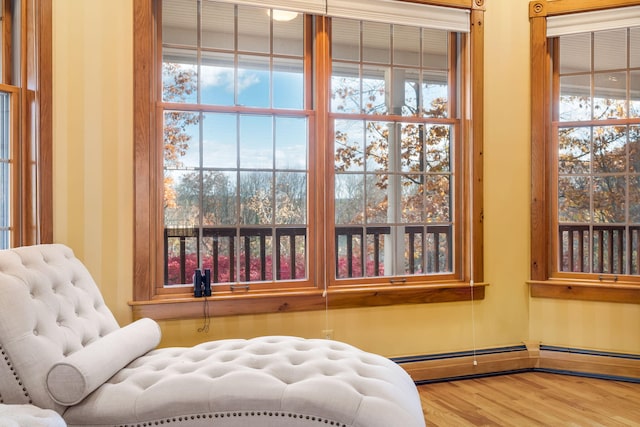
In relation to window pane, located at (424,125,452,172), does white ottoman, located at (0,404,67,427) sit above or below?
below

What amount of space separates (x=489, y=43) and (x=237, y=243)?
2397 mm

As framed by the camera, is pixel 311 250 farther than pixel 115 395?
Yes

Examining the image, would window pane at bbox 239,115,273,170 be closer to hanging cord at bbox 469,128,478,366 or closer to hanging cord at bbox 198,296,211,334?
hanging cord at bbox 198,296,211,334

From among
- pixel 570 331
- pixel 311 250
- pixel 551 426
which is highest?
pixel 311 250

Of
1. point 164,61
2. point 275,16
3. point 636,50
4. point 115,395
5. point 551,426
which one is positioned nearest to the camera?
point 115,395

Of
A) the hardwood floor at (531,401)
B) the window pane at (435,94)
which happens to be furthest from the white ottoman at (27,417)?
the window pane at (435,94)

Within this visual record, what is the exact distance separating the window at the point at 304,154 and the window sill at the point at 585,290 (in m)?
0.50

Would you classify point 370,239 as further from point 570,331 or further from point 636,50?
point 636,50

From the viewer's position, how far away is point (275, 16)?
11.5 feet

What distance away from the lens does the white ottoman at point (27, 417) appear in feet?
4.80

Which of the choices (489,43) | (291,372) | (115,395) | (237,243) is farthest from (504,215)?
(115,395)

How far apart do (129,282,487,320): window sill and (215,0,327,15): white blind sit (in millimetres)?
1875

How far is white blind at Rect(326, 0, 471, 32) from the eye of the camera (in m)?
3.54

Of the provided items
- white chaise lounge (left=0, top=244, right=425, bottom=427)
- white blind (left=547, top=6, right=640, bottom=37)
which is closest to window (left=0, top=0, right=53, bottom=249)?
white chaise lounge (left=0, top=244, right=425, bottom=427)
